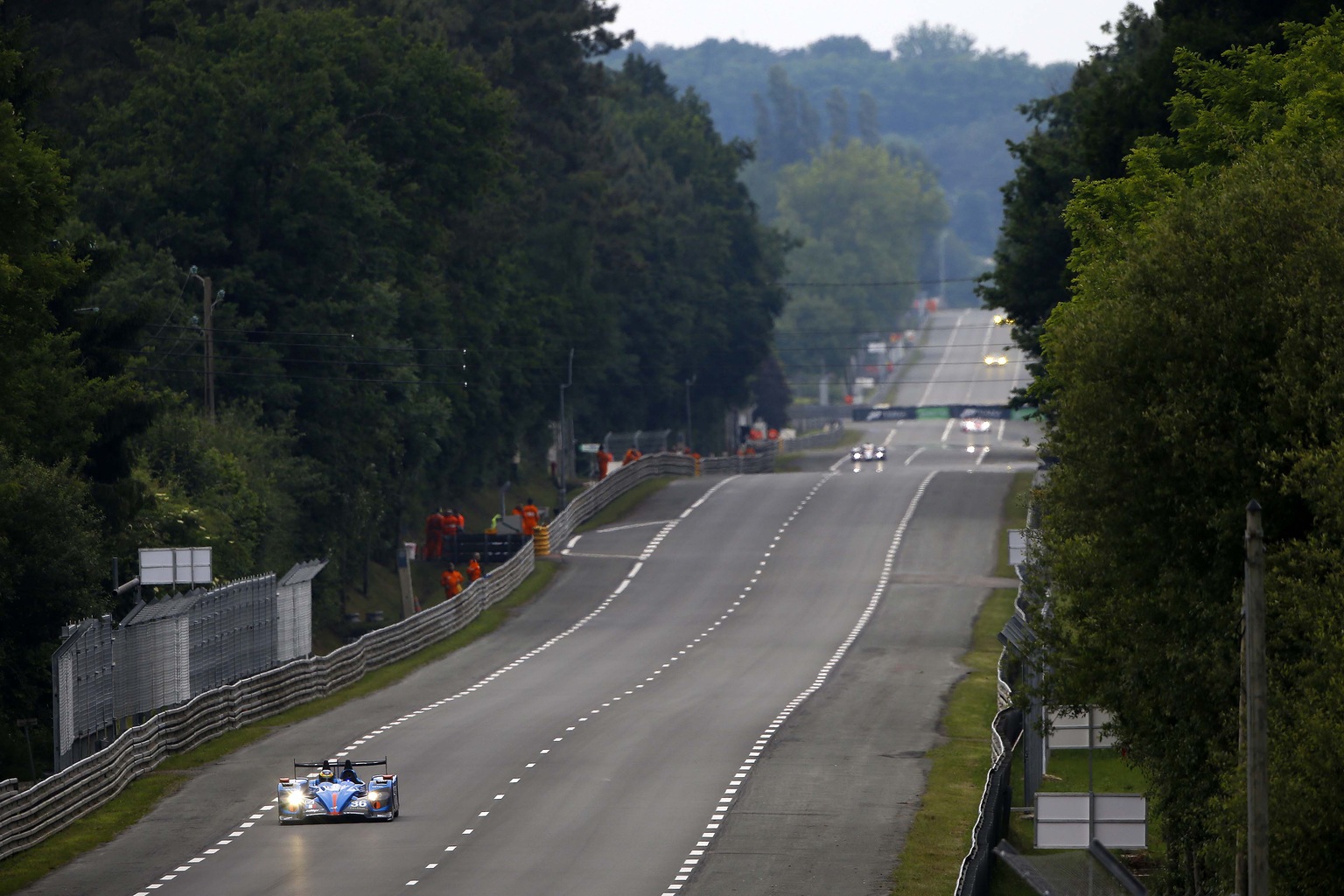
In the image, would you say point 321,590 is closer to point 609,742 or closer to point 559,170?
point 609,742

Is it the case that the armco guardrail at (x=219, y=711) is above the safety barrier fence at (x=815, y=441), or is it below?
below

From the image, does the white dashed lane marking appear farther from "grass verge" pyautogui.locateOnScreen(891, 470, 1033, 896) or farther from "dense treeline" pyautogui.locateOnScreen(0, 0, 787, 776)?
"dense treeline" pyautogui.locateOnScreen(0, 0, 787, 776)

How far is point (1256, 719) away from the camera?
16625mm

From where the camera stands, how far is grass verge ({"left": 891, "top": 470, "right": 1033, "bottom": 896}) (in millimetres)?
26406

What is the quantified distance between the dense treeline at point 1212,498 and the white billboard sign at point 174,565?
58.6 feet

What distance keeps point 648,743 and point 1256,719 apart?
68.6 ft

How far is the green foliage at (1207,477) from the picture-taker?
20672mm

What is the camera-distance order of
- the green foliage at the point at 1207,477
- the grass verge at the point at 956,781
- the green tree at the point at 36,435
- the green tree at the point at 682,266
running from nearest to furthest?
the green foliage at the point at 1207,477 → the grass verge at the point at 956,781 → the green tree at the point at 36,435 → the green tree at the point at 682,266

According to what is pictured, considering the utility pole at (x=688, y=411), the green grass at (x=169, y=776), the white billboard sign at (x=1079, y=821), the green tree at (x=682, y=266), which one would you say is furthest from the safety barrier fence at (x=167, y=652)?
the utility pole at (x=688, y=411)

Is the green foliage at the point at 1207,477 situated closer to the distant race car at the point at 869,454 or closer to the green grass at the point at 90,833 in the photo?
the green grass at the point at 90,833

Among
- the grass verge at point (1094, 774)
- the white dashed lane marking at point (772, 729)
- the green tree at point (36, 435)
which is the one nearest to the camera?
the white dashed lane marking at point (772, 729)

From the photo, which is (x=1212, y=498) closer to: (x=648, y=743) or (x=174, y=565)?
(x=648, y=743)

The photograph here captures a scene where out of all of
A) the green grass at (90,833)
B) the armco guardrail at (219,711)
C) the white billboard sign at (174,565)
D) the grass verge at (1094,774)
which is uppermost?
the white billboard sign at (174,565)

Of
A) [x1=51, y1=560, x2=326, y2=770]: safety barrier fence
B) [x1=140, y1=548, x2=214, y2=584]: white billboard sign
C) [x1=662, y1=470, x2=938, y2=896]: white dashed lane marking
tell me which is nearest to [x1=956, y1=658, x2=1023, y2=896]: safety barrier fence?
[x1=662, y1=470, x2=938, y2=896]: white dashed lane marking
